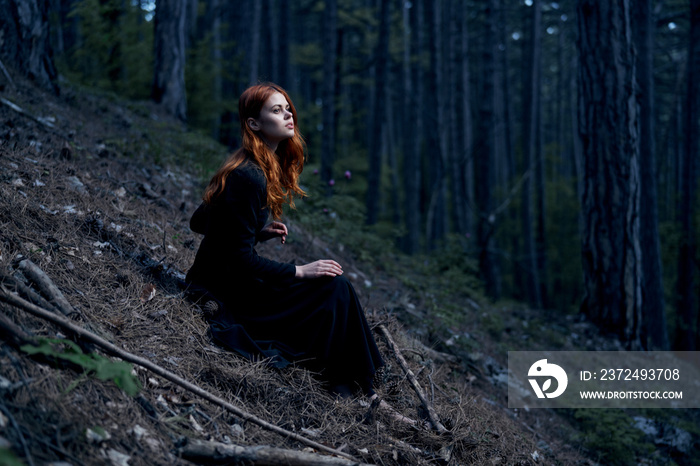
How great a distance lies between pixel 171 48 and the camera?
32.4ft

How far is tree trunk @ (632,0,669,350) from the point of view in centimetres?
942

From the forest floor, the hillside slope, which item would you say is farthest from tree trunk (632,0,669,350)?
the hillside slope

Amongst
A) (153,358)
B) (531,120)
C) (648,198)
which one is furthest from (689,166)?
(153,358)

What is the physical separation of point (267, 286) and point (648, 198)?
30.0 ft

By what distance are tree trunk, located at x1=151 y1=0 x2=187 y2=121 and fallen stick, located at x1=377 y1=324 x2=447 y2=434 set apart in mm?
7948

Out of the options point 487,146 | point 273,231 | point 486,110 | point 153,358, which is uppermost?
point 486,110

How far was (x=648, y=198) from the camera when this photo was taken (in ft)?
31.6

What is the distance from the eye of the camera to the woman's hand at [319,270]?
3.21 m

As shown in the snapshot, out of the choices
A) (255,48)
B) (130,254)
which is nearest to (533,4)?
(255,48)

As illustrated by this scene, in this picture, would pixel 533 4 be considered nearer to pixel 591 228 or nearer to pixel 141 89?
pixel 591 228

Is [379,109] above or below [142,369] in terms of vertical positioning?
above

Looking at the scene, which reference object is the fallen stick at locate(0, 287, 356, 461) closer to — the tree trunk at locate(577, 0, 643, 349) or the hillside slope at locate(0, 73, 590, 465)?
the hillside slope at locate(0, 73, 590, 465)

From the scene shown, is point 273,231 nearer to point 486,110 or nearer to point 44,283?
point 44,283

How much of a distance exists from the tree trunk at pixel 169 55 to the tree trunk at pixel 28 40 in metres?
3.17
